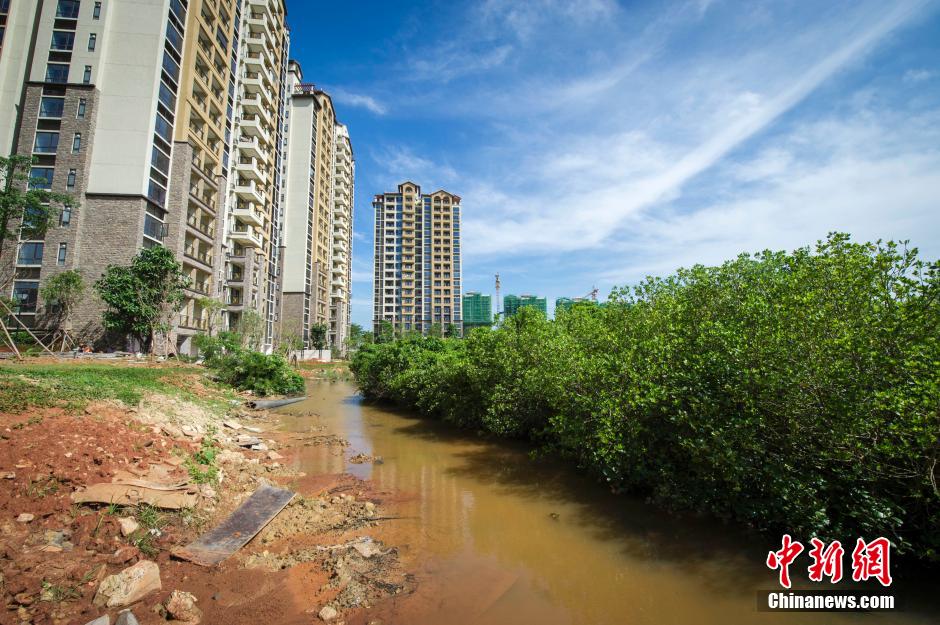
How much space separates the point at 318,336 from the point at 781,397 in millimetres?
57063

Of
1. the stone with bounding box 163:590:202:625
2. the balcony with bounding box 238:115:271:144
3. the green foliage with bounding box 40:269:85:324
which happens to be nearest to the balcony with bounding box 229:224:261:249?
the balcony with bounding box 238:115:271:144

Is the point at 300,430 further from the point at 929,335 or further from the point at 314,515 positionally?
the point at 929,335

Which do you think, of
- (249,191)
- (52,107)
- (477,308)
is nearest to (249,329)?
(249,191)

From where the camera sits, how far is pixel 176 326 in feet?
99.6

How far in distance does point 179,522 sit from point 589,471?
303 inches

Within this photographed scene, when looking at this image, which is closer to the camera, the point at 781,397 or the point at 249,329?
the point at 781,397

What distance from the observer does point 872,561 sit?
16.9ft

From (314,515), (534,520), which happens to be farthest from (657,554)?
(314,515)

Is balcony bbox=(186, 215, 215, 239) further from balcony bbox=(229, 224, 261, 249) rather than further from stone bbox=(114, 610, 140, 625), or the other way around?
stone bbox=(114, 610, 140, 625)

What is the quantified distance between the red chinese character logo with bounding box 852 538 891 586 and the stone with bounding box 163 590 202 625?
24.9ft

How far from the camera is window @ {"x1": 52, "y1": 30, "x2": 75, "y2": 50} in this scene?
27.8 m

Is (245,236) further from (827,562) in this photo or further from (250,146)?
(827,562)

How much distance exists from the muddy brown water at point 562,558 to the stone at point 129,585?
2.57 metres

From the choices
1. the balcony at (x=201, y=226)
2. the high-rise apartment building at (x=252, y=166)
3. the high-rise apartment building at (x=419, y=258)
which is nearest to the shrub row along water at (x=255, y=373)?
the balcony at (x=201, y=226)
